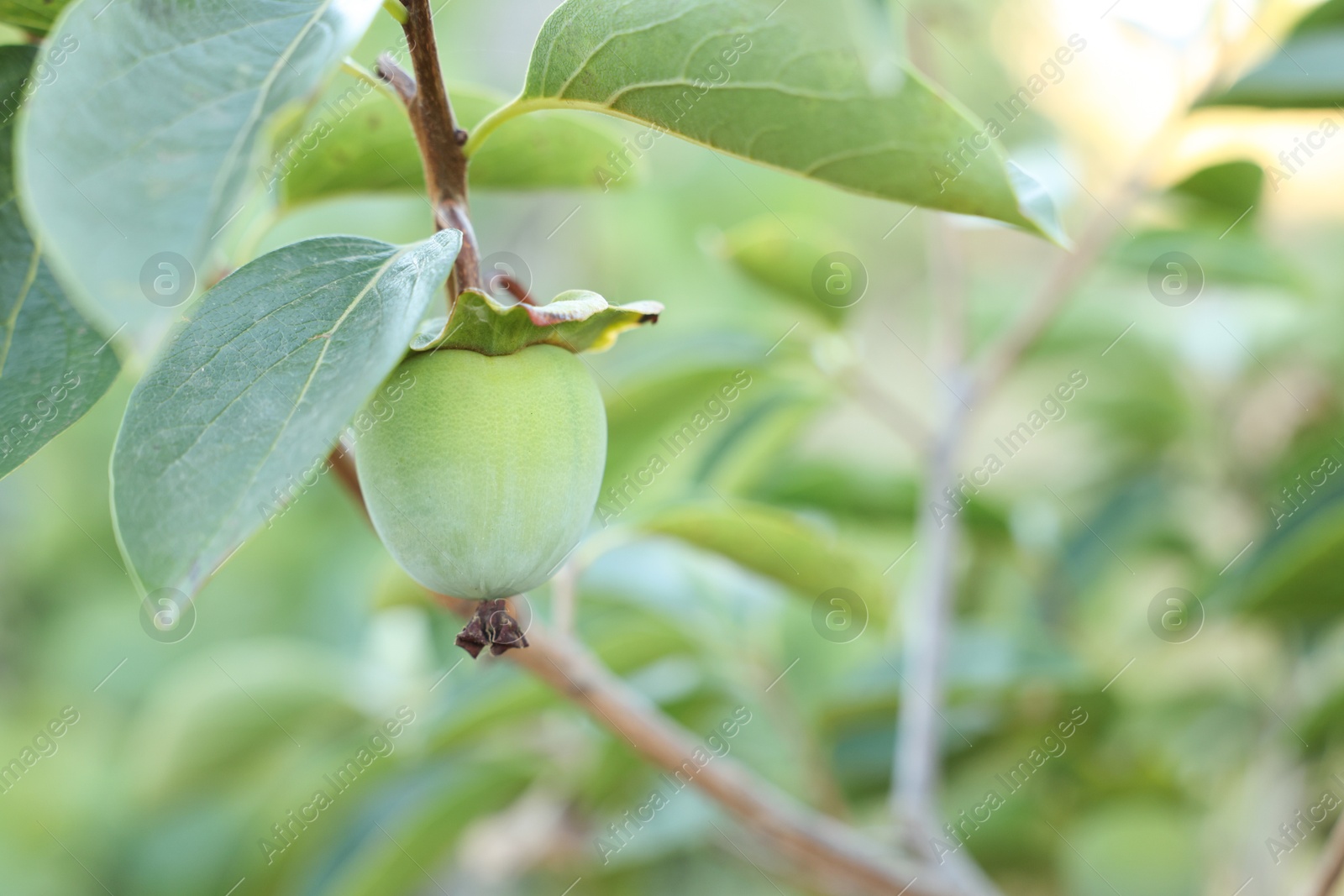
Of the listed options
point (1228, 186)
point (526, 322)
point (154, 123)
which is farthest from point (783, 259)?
point (154, 123)

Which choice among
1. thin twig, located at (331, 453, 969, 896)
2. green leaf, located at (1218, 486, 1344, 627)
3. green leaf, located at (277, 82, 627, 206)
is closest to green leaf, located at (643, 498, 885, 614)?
thin twig, located at (331, 453, 969, 896)

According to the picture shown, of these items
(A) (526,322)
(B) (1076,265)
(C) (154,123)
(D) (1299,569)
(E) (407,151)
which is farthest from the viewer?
(B) (1076,265)

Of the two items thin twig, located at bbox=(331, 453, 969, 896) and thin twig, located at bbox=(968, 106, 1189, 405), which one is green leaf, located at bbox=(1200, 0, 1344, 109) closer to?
thin twig, located at bbox=(968, 106, 1189, 405)

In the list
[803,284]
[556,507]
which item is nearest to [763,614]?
[803,284]

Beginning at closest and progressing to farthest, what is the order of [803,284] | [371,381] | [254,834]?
1. [371,381]
2. [803,284]
3. [254,834]

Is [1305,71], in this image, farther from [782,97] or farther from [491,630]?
[491,630]

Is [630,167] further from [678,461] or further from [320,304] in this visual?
[678,461]

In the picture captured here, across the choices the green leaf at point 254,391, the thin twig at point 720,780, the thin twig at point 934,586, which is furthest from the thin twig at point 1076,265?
the green leaf at point 254,391
